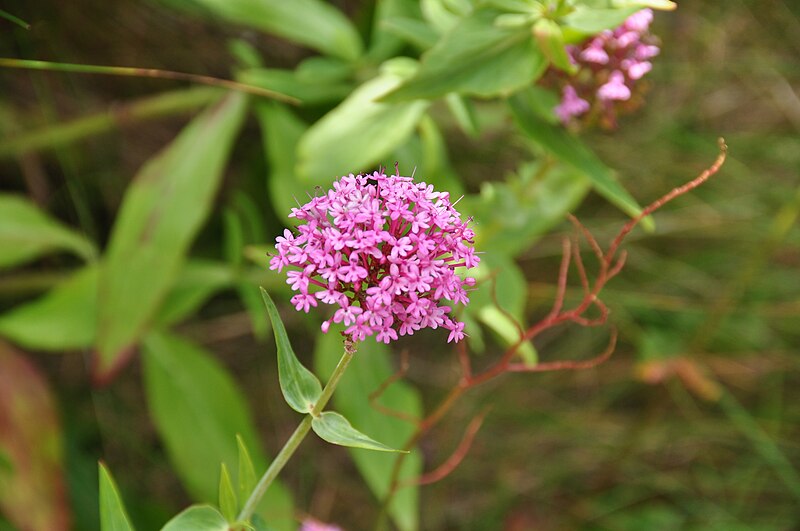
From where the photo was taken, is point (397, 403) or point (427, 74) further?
point (397, 403)

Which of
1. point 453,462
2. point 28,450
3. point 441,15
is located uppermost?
point 441,15

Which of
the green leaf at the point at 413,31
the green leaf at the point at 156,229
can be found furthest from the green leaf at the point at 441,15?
the green leaf at the point at 156,229

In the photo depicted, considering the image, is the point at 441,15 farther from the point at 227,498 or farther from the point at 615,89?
the point at 227,498

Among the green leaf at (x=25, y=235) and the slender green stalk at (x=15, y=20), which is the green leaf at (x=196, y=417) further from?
the slender green stalk at (x=15, y=20)

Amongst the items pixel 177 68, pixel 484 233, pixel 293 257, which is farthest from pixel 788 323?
pixel 293 257

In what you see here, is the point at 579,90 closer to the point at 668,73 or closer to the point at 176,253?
the point at 176,253

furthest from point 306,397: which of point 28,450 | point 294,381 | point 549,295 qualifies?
point 549,295
